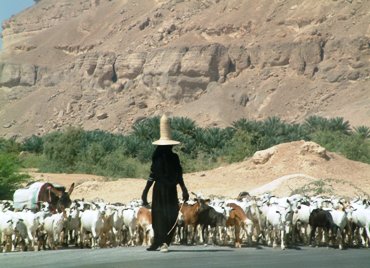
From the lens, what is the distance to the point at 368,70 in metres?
116

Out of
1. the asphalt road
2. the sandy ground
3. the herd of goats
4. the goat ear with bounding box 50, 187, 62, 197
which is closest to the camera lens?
the asphalt road

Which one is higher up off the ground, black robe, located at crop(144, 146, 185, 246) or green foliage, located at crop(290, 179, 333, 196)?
green foliage, located at crop(290, 179, 333, 196)

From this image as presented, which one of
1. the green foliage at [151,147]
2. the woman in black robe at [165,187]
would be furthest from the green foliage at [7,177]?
the green foliage at [151,147]

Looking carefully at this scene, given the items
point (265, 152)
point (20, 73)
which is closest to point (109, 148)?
point (265, 152)

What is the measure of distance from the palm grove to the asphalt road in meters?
28.6

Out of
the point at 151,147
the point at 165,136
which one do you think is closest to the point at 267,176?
the point at 151,147

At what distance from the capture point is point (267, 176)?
3850 centimetres

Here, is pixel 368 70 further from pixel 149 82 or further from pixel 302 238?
pixel 302 238

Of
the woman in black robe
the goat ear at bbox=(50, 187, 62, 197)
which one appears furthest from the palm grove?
the woman in black robe

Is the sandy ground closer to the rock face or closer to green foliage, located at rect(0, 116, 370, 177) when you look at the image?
green foliage, located at rect(0, 116, 370, 177)

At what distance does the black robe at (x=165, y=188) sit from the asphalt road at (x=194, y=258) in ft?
1.89

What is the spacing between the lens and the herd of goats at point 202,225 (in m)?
18.7

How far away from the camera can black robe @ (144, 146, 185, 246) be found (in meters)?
16.5

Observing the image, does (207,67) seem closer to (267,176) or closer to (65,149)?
(65,149)
